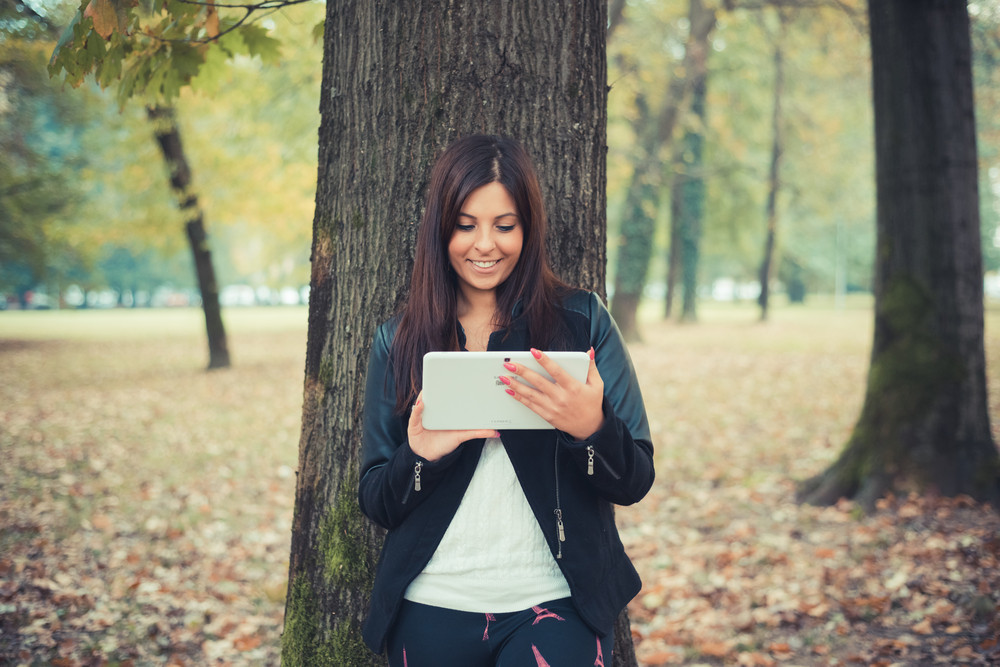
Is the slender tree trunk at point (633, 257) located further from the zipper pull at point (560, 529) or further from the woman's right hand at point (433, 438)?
the woman's right hand at point (433, 438)

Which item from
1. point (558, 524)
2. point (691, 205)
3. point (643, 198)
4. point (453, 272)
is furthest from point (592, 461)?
point (691, 205)

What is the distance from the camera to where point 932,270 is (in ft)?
19.0

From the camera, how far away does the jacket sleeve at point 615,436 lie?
70.8 inches

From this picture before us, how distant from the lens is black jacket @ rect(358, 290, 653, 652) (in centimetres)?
186

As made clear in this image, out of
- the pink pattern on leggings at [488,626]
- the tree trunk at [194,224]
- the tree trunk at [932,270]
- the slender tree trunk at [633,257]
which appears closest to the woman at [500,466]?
the pink pattern on leggings at [488,626]

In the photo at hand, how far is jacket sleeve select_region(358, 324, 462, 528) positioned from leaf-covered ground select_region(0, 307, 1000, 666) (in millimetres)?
2702

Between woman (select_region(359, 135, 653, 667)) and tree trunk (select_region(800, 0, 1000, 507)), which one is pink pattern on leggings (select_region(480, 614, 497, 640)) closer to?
woman (select_region(359, 135, 653, 667))

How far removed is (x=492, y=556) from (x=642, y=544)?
4.37 meters

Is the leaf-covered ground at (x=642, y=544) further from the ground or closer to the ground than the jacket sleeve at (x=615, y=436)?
closer to the ground

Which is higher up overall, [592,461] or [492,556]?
[592,461]

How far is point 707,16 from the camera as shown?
57.4 feet

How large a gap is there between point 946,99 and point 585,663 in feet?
18.9

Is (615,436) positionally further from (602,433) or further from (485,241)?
(485,241)

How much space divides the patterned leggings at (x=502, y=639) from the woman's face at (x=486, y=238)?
2.91ft
